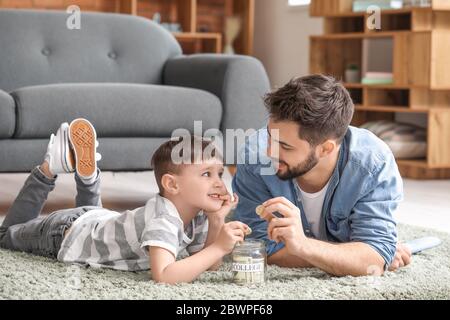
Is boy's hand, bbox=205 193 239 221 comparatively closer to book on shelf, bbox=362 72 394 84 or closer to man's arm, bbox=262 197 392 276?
man's arm, bbox=262 197 392 276

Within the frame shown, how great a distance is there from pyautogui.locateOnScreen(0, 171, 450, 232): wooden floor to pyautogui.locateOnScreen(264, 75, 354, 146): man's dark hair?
1123 mm

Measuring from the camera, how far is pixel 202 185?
2.02m

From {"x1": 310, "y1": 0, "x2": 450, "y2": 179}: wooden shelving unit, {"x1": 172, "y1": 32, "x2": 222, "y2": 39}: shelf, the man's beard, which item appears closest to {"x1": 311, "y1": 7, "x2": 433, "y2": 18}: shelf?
{"x1": 310, "y1": 0, "x2": 450, "y2": 179}: wooden shelving unit

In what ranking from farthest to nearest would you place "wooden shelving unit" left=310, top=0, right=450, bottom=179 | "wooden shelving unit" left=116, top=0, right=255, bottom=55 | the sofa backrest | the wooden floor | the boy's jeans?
"wooden shelving unit" left=116, top=0, right=255, bottom=55, "wooden shelving unit" left=310, top=0, right=450, bottom=179, the sofa backrest, the wooden floor, the boy's jeans

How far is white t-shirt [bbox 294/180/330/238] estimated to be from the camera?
2102 mm

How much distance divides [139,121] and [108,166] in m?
0.22

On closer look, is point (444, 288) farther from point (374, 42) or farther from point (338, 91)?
point (374, 42)

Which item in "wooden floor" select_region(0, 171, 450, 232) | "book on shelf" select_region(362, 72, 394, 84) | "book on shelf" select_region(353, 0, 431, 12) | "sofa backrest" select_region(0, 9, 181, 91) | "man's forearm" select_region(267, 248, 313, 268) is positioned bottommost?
"wooden floor" select_region(0, 171, 450, 232)

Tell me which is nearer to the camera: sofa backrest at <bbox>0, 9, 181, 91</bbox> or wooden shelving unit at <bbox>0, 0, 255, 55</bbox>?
sofa backrest at <bbox>0, 9, 181, 91</bbox>

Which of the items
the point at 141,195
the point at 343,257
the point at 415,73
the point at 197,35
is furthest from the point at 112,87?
the point at 197,35

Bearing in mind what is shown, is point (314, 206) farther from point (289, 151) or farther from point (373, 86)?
point (373, 86)

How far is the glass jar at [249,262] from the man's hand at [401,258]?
0.40m

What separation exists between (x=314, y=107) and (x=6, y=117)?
152 cm
